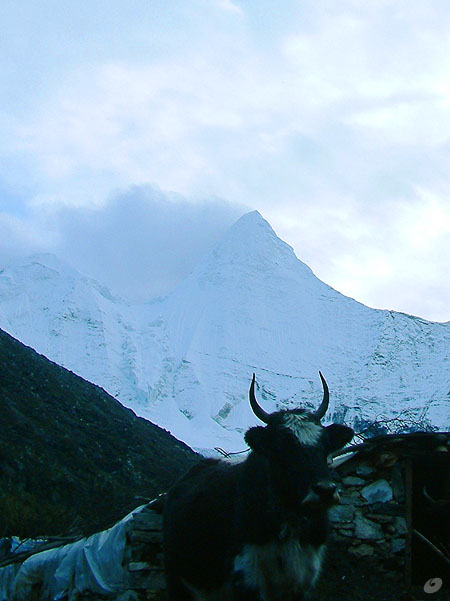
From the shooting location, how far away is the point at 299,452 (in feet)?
22.1

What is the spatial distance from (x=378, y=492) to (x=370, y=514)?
0.31 meters

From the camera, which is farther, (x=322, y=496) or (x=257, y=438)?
(x=257, y=438)

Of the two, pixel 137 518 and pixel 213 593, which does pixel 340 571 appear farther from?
pixel 213 593

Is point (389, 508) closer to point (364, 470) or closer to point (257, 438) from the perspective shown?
point (364, 470)

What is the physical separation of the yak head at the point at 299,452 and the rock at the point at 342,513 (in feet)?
13.5

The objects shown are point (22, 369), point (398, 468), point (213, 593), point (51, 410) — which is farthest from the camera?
point (22, 369)

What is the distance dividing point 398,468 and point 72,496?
23930 millimetres

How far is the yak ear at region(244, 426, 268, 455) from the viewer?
709cm

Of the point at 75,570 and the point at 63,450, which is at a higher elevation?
the point at 63,450

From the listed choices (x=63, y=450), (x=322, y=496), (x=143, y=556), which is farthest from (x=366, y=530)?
(x=63, y=450)

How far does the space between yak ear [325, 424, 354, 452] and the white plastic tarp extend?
438cm

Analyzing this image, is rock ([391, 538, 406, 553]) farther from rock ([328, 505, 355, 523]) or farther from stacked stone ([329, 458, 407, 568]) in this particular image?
rock ([328, 505, 355, 523])

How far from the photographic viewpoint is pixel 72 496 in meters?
33.3

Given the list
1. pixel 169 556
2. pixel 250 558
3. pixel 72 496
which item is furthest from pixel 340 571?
pixel 72 496
